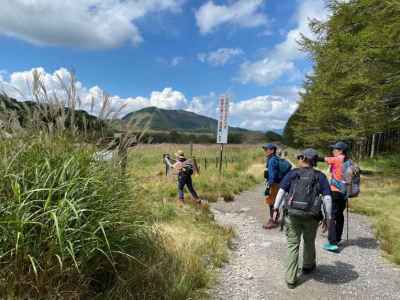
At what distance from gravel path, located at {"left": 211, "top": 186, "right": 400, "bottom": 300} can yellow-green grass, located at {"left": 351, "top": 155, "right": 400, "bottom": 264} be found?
9.1 inches

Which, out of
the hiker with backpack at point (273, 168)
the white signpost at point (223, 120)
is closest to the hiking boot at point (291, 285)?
the hiker with backpack at point (273, 168)

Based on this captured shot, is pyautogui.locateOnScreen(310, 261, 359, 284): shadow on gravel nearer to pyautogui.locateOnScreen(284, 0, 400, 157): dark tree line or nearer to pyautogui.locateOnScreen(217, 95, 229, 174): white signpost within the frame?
pyautogui.locateOnScreen(284, 0, 400, 157): dark tree line

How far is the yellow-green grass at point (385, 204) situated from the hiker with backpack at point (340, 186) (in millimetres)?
895

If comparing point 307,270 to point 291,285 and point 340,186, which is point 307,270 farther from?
point 340,186

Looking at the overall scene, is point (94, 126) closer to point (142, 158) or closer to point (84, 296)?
point (142, 158)

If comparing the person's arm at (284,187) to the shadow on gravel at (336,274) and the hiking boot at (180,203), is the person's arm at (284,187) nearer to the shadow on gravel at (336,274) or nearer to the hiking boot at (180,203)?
the shadow on gravel at (336,274)

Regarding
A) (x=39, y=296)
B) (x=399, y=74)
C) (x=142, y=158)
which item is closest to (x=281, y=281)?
(x=142, y=158)

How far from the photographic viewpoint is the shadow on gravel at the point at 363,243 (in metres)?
6.16

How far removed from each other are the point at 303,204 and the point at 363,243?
3018mm

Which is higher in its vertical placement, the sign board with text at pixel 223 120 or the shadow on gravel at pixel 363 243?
the sign board with text at pixel 223 120

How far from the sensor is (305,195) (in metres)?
4.20

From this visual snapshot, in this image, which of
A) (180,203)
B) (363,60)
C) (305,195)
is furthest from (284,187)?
(363,60)

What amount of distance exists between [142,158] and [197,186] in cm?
787

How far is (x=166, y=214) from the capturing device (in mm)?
6328
